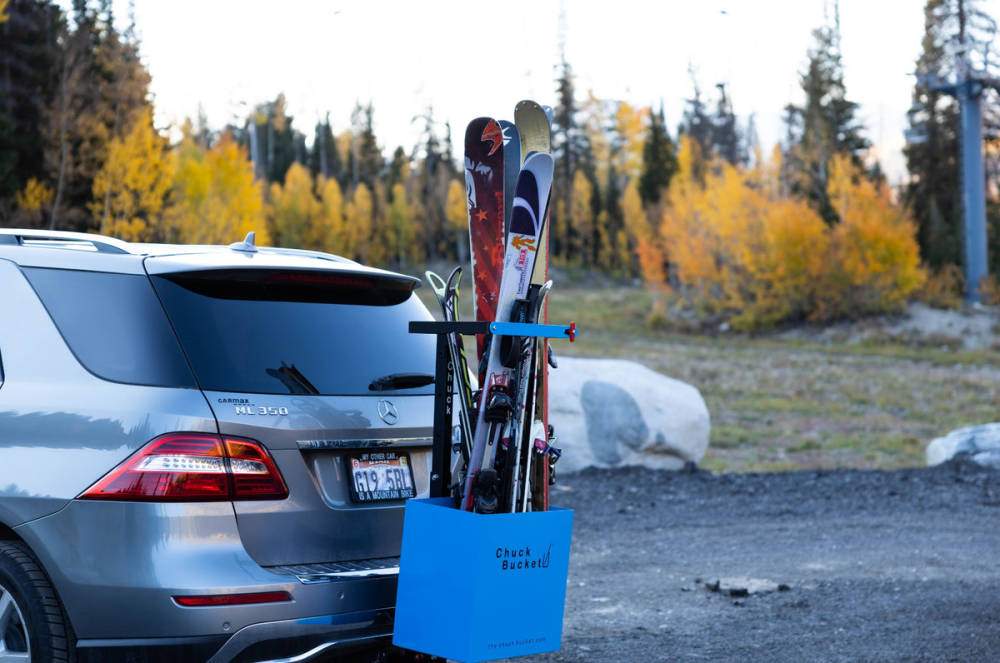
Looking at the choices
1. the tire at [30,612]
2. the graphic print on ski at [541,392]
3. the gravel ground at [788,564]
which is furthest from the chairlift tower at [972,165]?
the tire at [30,612]

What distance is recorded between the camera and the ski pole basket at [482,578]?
3.92m

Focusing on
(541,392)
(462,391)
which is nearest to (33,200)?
(462,391)

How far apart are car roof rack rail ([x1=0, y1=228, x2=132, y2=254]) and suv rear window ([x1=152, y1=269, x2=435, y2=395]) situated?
37 centimetres

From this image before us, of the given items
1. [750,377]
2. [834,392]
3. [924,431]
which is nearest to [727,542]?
[924,431]

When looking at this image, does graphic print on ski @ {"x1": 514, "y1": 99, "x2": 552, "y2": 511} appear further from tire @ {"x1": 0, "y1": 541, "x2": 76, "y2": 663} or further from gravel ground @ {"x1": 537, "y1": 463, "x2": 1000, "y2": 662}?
gravel ground @ {"x1": 537, "y1": 463, "x2": 1000, "y2": 662}

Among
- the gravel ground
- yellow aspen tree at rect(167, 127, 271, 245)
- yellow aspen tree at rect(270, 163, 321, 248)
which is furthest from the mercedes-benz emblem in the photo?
yellow aspen tree at rect(270, 163, 321, 248)

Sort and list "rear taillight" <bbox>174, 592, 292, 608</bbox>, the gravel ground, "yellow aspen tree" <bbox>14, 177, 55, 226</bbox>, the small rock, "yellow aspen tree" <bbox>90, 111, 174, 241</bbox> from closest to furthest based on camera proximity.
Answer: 1. "rear taillight" <bbox>174, 592, 292, 608</bbox>
2. the gravel ground
3. the small rock
4. "yellow aspen tree" <bbox>14, 177, 55, 226</bbox>
5. "yellow aspen tree" <bbox>90, 111, 174, 241</bbox>

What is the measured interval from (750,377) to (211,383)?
2749 cm

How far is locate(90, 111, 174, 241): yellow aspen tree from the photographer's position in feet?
129

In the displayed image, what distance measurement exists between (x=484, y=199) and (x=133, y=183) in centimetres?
3733

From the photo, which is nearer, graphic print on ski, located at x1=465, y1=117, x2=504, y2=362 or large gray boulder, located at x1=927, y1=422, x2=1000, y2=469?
graphic print on ski, located at x1=465, y1=117, x2=504, y2=362

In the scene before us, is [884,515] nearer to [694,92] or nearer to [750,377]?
[750,377]

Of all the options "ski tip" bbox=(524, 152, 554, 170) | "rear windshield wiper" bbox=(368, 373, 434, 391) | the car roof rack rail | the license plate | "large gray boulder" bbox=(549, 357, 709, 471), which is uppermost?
"ski tip" bbox=(524, 152, 554, 170)

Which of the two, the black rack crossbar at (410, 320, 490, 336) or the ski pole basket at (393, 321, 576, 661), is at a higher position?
the black rack crossbar at (410, 320, 490, 336)
